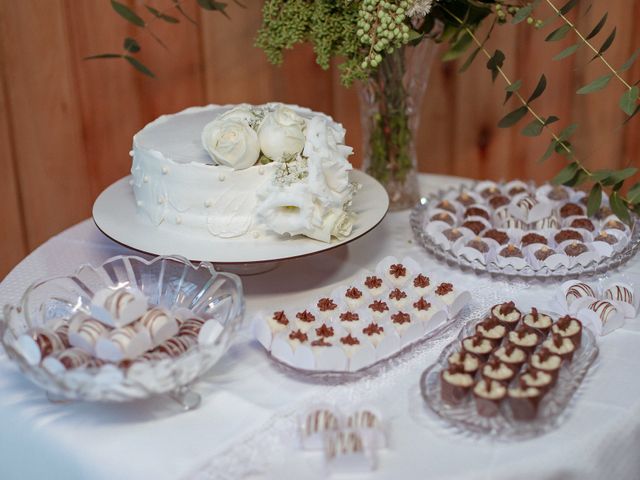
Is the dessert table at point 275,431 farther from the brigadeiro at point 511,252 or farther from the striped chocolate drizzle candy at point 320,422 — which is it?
the brigadeiro at point 511,252

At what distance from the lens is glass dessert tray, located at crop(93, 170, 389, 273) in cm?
120

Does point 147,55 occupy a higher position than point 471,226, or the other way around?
point 147,55

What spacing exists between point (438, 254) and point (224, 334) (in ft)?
1.62

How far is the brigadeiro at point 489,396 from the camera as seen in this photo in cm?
93

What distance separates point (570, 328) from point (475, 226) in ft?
1.27

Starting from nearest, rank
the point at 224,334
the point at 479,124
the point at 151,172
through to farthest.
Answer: the point at 224,334, the point at 151,172, the point at 479,124

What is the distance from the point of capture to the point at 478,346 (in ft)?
3.39

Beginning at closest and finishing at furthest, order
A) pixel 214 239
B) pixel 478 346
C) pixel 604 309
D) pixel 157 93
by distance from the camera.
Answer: pixel 478 346 < pixel 604 309 < pixel 214 239 < pixel 157 93

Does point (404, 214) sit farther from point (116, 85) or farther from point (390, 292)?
point (116, 85)

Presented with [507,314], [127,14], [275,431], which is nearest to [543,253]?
[507,314]

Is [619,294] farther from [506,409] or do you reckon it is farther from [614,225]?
[506,409]

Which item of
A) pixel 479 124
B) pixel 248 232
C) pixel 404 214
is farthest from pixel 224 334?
pixel 479 124

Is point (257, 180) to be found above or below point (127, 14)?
below

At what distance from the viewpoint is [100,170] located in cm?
202
